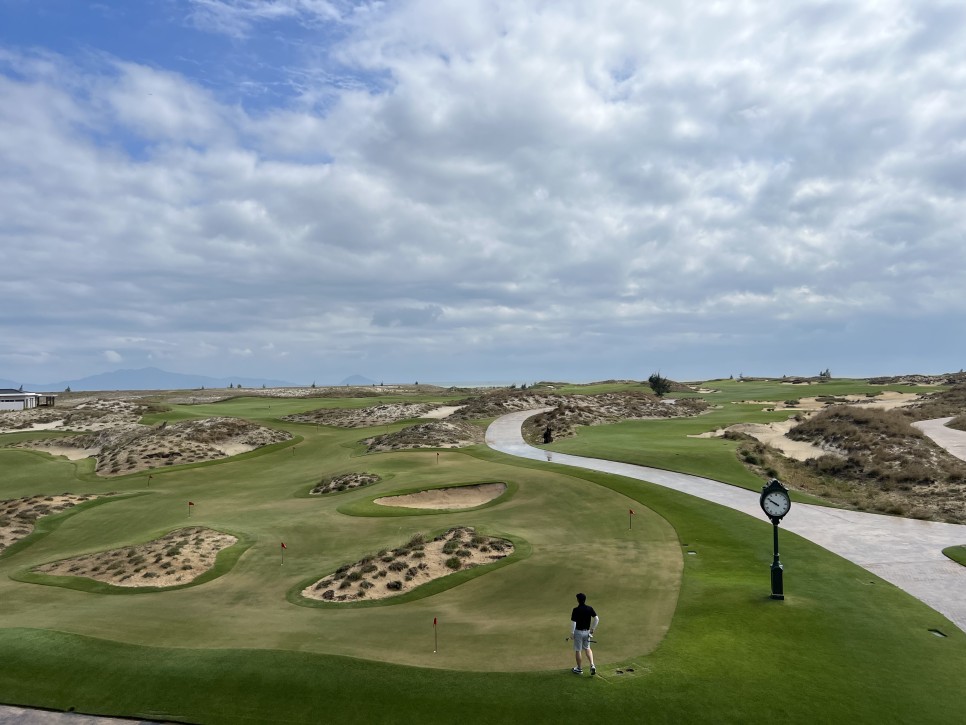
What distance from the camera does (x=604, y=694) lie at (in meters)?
12.5

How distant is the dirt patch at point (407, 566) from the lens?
68.0 feet

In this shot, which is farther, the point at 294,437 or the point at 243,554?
the point at 294,437

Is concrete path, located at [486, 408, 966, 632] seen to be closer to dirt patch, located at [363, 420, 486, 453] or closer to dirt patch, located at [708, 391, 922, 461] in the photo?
dirt patch, located at [708, 391, 922, 461]

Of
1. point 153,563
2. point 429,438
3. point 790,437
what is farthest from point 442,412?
point 153,563

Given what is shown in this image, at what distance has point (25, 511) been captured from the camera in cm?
3572

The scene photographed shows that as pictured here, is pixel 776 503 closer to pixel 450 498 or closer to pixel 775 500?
pixel 775 500

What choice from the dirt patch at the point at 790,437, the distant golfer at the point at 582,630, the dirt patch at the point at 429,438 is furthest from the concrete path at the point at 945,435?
the distant golfer at the point at 582,630

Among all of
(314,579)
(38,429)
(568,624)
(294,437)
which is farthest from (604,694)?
(38,429)

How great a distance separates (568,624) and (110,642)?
13.9 meters

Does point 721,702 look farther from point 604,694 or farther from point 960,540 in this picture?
point 960,540

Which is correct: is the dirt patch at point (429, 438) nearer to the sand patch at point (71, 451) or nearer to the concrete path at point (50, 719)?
the sand patch at point (71, 451)

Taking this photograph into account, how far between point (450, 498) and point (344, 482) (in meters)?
9.63

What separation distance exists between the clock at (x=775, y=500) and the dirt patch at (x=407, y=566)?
34.2ft

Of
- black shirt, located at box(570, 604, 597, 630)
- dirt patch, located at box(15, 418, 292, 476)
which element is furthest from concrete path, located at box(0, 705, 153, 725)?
dirt patch, located at box(15, 418, 292, 476)
